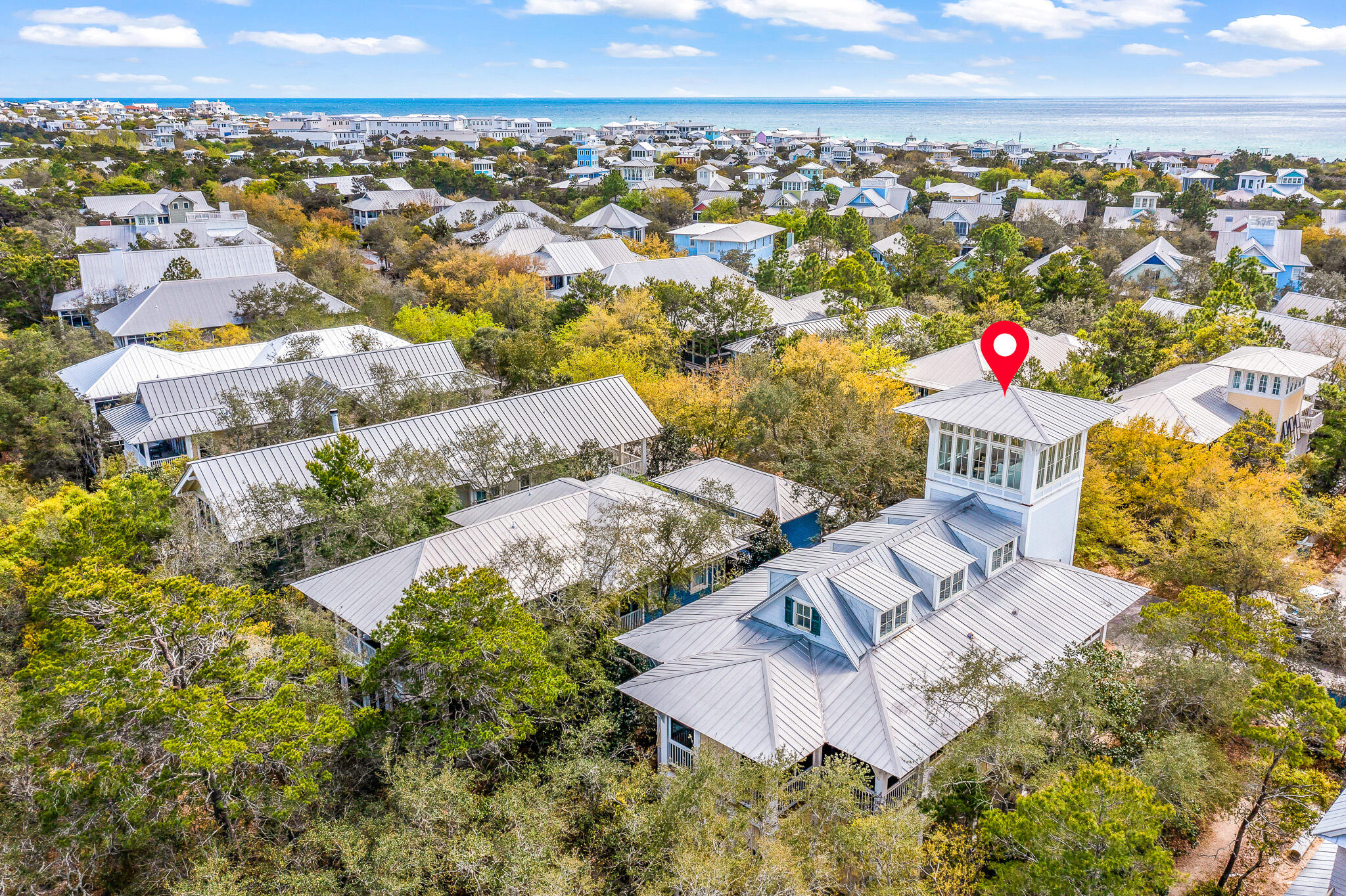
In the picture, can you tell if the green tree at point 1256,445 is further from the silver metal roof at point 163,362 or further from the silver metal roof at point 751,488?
the silver metal roof at point 163,362

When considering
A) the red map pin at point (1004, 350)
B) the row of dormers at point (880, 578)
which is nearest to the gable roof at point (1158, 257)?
the red map pin at point (1004, 350)

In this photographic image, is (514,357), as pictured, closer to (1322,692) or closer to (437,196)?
(1322,692)

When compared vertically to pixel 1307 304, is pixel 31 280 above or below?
below

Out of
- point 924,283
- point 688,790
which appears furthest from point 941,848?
point 924,283

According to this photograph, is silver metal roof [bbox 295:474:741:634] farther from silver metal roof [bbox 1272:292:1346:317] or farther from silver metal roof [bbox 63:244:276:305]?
silver metal roof [bbox 1272:292:1346:317]

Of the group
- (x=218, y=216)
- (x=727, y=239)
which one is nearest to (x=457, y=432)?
(x=727, y=239)

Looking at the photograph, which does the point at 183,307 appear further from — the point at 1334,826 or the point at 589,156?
the point at 589,156

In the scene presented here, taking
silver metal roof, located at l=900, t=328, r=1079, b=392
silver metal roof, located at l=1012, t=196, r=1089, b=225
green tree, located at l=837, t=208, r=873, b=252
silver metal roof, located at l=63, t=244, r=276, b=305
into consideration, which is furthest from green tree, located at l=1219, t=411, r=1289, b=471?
silver metal roof, located at l=1012, t=196, r=1089, b=225
